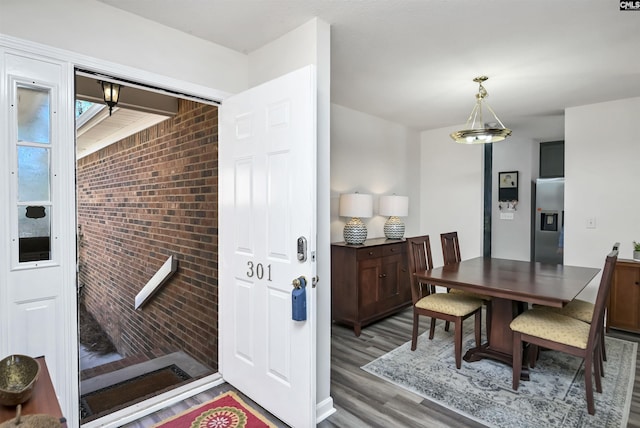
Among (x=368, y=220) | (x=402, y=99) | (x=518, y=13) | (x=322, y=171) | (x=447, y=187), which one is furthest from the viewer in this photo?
(x=447, y=187)

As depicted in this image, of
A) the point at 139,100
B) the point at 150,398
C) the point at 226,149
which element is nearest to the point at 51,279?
the point at 150,398

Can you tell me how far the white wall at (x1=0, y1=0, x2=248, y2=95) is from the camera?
1749mm

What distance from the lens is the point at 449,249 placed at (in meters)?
3.68

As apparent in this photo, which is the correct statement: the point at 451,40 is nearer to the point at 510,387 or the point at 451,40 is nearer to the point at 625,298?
the point at 510,387

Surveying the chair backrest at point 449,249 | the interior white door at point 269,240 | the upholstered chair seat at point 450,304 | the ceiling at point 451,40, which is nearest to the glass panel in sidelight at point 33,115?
the ceiling at point 451,40

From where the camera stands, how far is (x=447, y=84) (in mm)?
3268

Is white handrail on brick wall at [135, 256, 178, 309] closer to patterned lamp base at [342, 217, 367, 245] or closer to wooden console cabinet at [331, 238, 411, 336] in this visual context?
wooden console cabinet at [331, 238, 411, 336]

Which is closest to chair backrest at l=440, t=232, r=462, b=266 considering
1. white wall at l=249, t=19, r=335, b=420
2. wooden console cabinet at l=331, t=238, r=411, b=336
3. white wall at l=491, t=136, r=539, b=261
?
wooden console cabinet at l=331, t=238, r=411, b=336

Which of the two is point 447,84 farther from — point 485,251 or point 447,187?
point 485,251

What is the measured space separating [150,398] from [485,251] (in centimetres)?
488

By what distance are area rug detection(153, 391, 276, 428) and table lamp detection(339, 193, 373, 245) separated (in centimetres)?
202

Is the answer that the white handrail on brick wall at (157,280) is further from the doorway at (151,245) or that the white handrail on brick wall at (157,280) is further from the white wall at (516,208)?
the white wall at (516,208)

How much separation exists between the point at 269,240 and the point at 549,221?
5.00 metres

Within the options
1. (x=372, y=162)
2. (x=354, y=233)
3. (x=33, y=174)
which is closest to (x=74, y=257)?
(x=33, y=174)
